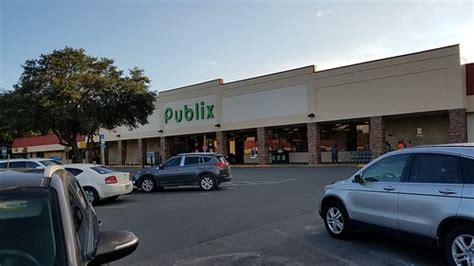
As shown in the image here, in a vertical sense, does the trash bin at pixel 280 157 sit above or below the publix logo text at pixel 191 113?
below

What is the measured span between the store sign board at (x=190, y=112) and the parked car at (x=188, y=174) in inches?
882

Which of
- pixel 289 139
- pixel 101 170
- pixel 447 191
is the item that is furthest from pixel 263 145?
pixel 447 191

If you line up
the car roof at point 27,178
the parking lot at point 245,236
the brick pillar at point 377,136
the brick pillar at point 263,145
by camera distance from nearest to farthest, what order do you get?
the car roof at point 27,178 < the parking lot at point 245,236 < the brick pillar at point 377,136 < the brick pillar at point 263,145

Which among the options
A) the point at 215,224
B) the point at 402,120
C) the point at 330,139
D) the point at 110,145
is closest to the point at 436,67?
the point at 402,120

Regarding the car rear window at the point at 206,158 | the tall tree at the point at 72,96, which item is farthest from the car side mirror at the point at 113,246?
the tall tree at the point at 72,96

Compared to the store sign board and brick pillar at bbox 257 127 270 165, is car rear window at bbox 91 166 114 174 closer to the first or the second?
brick pillar at bbox 257 127 270 165

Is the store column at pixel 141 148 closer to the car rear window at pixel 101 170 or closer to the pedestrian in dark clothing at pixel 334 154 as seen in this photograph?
the pedestrian in dark clothing at pixel 334 154

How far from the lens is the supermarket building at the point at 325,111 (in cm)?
2856

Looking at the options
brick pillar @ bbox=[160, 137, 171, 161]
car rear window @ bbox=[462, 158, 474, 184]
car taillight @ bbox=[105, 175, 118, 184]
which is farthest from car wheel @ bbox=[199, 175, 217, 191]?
brick pillar @ bbox=[160, 137, 171, 161]

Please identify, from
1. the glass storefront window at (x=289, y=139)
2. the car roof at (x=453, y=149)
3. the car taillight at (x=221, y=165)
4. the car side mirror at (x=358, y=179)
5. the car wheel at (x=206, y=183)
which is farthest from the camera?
the glass storefront window at (x=289, y=139)

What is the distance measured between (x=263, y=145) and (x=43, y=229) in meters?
35.1

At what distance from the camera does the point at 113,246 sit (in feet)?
11.0

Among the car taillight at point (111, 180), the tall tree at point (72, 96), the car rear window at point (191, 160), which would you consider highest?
the tall tree at point (72, 96)

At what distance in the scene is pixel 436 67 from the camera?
28.5 meters
